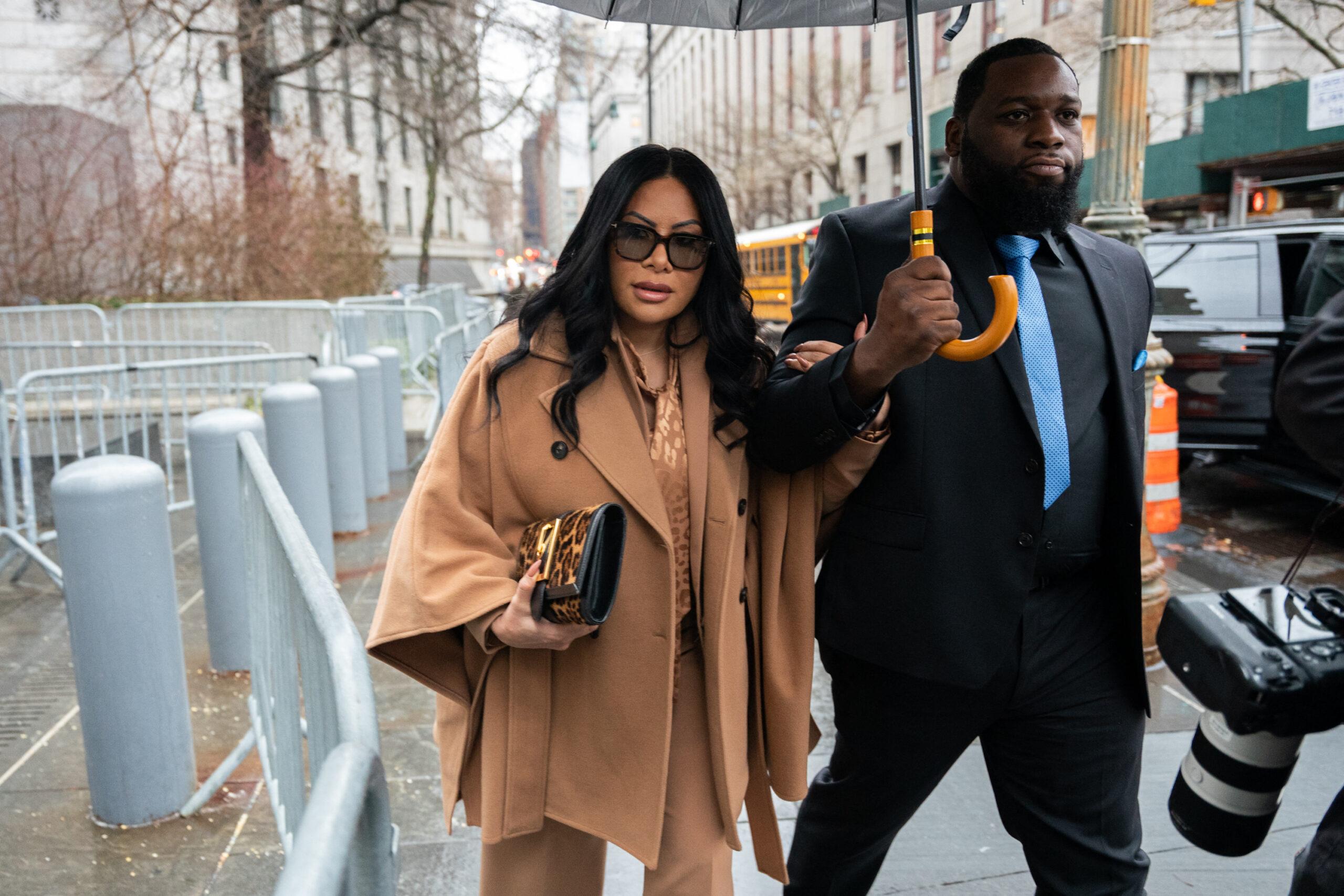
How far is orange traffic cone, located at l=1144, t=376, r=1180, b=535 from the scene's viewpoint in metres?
5.80

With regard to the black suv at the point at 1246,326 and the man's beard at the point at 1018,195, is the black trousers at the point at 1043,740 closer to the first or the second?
the man's beard at the point at 1018,195

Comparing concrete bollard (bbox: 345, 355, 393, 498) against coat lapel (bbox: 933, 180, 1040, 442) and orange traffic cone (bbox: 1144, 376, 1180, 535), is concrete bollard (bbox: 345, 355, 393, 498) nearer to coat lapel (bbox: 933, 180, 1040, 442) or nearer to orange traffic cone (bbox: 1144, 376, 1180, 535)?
orange traffic cone (bbox: 1144, 376, 1180, 535)

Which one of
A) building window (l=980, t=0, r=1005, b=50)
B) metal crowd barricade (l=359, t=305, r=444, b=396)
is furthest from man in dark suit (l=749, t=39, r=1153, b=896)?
building window (l=980, t=0, r=1005, b=50)

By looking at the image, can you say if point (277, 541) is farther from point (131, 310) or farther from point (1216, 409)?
point (131, 310)

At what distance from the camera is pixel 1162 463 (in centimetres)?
588

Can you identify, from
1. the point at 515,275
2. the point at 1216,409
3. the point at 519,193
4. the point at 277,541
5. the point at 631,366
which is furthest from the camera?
the point at 515,275

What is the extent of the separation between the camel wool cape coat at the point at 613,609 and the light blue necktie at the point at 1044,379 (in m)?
0.39

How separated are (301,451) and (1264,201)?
59.1 ft

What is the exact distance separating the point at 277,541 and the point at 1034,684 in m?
1.65

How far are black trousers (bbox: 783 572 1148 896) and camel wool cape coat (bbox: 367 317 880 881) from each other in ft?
1.10

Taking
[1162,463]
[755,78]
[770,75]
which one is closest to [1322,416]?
[1162,463]

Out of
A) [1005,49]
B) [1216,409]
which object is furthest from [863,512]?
[1216,409]

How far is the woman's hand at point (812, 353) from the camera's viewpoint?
2275mm

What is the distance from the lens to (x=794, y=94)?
41812 millimetres
